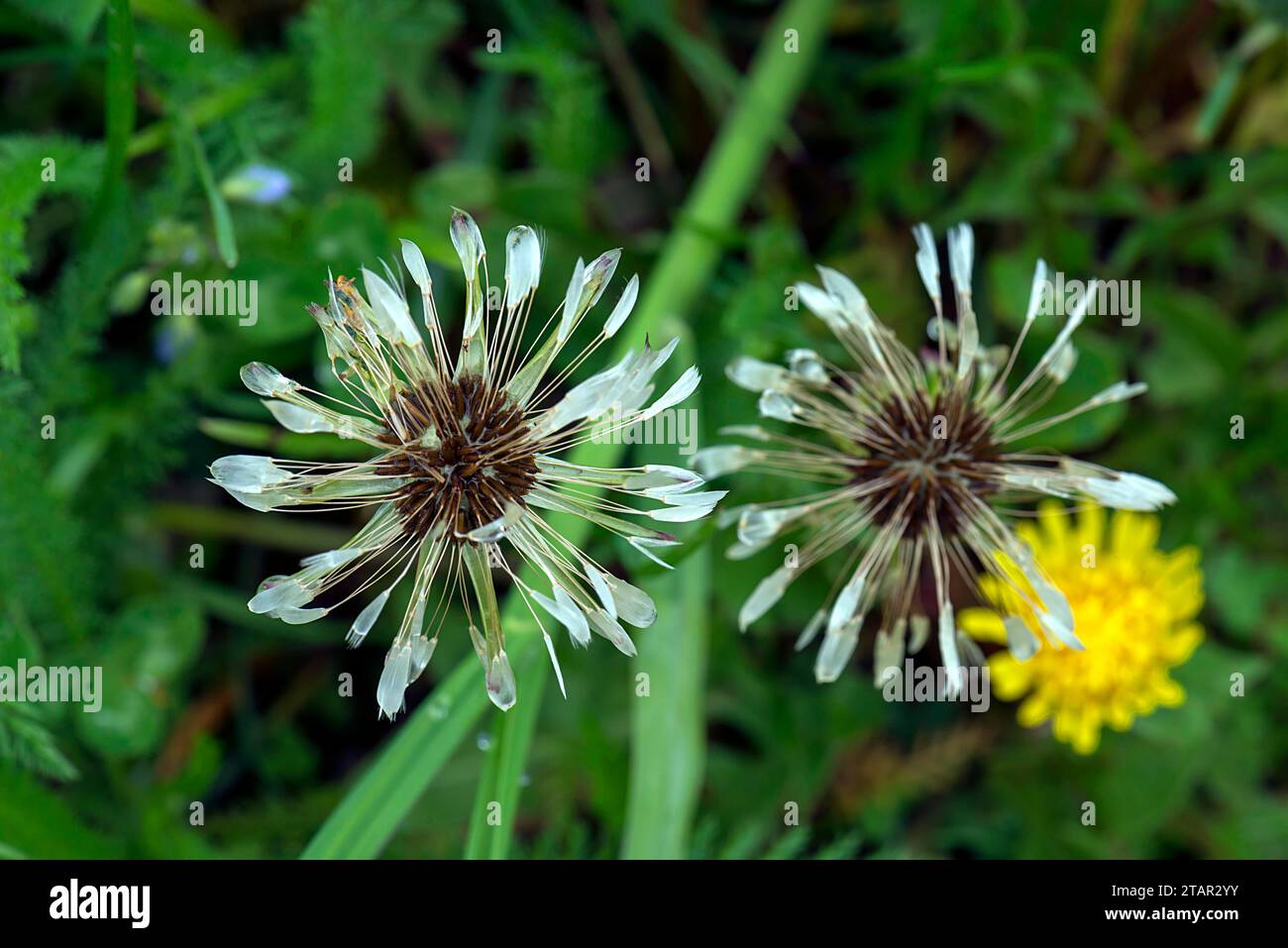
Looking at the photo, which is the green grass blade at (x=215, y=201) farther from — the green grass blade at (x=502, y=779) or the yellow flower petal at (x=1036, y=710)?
the yellow flower petal at (x=1036, y=710)

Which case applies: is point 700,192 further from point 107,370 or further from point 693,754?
point 107,370

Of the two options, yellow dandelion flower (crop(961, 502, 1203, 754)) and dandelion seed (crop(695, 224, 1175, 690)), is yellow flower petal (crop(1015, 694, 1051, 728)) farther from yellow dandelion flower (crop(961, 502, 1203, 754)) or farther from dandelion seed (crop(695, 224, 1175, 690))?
dandelion seed (crop(695, 224, 1175, 690))

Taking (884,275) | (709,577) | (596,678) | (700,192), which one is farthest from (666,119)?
(596,678)

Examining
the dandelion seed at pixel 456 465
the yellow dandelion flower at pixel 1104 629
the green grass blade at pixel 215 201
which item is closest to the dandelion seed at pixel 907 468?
the dandelion seed at pixel 456 465

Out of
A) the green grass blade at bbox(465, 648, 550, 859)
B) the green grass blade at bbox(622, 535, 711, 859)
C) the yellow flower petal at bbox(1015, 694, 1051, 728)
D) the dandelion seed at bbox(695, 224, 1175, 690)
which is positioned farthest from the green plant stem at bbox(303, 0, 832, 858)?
the yellow flower petal at bbox(1015, 694, 1051, 728)

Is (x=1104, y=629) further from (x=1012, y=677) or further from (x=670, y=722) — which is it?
(x=670, y=722)

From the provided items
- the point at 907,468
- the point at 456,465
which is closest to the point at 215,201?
the point at 456,465
